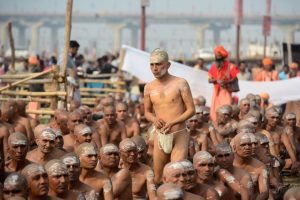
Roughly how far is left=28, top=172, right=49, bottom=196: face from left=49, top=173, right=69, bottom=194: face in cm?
30

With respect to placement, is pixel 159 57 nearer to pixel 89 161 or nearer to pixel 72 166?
pixel 89 161

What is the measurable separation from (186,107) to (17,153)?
1935 millimetres

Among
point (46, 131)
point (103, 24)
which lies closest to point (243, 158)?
point (46, 131)

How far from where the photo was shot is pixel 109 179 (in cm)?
1336

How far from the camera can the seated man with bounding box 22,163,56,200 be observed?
38.1ft

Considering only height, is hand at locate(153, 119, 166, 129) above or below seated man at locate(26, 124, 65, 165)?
above

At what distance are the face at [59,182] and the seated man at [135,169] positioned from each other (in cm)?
204

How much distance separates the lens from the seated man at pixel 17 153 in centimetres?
1381

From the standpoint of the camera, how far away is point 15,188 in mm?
11281

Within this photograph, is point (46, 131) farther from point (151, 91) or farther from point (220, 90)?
point (220, 90)

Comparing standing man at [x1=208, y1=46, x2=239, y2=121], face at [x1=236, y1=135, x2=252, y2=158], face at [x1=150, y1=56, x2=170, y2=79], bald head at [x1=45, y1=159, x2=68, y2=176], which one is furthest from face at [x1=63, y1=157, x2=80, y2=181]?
standing man at [x1=208, y1=46, x2=239, y2=121]

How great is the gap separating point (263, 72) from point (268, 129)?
8640mm

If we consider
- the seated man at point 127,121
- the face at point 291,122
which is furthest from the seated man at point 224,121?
the seated man at point 127,121

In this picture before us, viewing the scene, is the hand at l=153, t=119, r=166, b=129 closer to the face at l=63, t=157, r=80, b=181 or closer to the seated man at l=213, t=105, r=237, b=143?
the face at l=63, t=157, r=80, b=181
